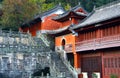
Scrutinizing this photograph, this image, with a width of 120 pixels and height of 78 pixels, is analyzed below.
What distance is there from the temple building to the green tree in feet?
8.45

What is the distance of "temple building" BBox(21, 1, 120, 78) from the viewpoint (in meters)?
22.7

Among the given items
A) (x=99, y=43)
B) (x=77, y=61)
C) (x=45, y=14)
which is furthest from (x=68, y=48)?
(x=45, y=14)

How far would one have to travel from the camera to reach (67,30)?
29359mm

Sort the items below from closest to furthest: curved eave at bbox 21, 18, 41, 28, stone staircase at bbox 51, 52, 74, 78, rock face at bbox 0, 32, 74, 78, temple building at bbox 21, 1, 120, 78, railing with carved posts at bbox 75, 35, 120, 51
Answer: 1. railing with carved posts at bbox 75, 35, 120, 51
2. temple building at bbox 21, 1, 120, 78
3. rock face at bbox 0, 32, 74, 78
4. stone staircase at bbox 51, 52, 74, 78
5. curved eave at bbox 21, 18, 41, 28

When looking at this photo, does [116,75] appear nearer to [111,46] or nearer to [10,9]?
[111,46]

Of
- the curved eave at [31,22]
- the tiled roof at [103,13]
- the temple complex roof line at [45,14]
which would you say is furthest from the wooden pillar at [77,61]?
the curved eave at [31,22]

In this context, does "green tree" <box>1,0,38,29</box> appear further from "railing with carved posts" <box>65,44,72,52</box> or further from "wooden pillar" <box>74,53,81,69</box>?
"wooden pillar" <box>74,53,81,69</box>

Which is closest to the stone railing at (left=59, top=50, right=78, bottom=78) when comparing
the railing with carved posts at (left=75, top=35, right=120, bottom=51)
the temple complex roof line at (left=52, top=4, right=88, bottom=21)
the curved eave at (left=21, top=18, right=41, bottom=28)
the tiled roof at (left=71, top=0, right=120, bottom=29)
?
the railing with carved posts at (left=75, top=35, right=120, bottom=51)

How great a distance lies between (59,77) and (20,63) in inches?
181

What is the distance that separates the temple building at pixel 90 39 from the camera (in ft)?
74.6

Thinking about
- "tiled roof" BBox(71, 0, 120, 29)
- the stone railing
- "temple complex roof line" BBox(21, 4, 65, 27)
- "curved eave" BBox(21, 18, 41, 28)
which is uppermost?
"temple complex roof line" BBox(21, 4, 65, 27)

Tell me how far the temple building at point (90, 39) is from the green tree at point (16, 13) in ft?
8.45

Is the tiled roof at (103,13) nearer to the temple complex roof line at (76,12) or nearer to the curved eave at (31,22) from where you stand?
the temple complex roof line at (76,12)

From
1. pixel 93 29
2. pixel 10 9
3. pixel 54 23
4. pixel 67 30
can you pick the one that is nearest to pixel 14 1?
pixel 10 9
